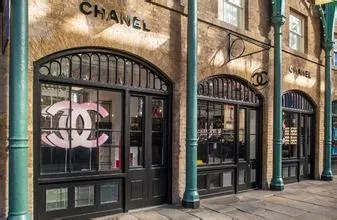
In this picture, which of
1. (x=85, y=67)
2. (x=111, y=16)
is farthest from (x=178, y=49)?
(x=85, y=67)

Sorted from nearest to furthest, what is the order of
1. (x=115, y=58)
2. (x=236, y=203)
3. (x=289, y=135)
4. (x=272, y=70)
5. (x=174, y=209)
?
1. (x=115, y=58)
2. (x=174, y=209)
3. (x=236, y=203)
4. (x=272, y=70)
5. (x=289, y=135)

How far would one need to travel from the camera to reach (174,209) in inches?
312

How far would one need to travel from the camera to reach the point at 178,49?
8.39 meters

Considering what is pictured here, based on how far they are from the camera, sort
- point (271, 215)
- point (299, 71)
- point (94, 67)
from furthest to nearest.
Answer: point (299, 71)
point (271, 215)
point (94, 67)

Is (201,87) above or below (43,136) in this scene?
above

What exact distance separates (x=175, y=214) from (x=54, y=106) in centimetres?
314

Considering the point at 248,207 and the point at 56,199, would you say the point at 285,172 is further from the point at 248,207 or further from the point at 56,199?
the point at 56,199

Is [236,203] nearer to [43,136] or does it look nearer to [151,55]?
[151,55]

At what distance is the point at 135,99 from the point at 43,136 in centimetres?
211

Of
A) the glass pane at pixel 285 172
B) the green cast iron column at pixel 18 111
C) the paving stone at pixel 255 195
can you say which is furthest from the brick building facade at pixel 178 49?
the green cast iron column at pixel 18 111

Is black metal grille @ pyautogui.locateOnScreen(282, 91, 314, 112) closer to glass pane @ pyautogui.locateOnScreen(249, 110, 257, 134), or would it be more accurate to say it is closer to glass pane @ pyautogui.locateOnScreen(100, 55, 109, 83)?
glass pane @ pyautogui.locateOnScreen(249, 110, 257, 134)

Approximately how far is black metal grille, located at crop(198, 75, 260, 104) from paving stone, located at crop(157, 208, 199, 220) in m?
2.83

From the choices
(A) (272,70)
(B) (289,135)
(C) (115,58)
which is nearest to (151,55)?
(C) (115,58)

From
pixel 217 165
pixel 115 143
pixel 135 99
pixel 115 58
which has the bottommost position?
pixel 217 165
